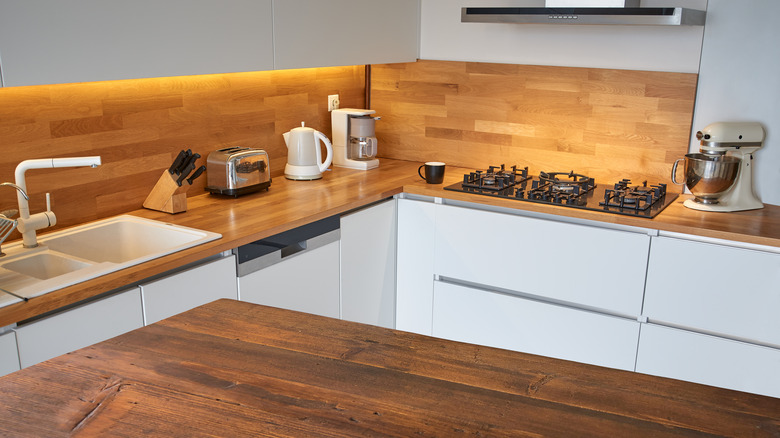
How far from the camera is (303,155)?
122 inches

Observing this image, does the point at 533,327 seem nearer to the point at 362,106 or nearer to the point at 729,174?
the point at 729,174

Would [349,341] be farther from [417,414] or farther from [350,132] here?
[350,132]

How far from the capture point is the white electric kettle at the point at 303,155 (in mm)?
3061

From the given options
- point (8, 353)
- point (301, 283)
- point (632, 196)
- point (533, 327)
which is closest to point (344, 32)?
point (301, 283)

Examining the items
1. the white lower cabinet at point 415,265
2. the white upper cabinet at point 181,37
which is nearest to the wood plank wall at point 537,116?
the white upper cabinet at point 181,37

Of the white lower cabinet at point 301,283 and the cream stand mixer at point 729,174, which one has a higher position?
the cream stand mixer at point 729,174

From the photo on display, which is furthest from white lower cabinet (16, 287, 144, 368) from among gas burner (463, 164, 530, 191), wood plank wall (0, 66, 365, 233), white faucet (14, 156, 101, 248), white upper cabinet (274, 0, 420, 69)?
gas burner (463, 164, 530, 191)

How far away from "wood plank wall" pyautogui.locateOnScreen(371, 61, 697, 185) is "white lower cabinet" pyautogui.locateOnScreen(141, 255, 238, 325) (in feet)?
5.34

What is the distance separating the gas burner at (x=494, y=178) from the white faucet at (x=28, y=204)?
160cm

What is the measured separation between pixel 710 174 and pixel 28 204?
94.9 inches

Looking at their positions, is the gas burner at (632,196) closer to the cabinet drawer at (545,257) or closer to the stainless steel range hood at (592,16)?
the cabinet drawer at (545,257)

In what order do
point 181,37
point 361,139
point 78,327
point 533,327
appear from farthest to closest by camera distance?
point 361,139 → point 533,327 → point 181,37 → point 78,327

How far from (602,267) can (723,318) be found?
0.46 metres

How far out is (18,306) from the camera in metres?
1.62
